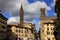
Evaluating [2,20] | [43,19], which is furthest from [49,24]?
[2,20]

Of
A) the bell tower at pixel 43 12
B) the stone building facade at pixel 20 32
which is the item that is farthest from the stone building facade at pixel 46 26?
the stone building facade at pixel 20 32

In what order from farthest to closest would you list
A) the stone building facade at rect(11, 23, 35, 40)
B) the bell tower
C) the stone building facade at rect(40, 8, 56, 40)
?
the stone building facade at rect(11, 23, 35, 40) → the bell tower → the stone building facade at rect(40, 8, 56, 40)

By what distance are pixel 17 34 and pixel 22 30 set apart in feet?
23.5

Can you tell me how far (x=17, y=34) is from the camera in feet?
494

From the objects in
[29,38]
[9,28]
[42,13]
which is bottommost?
[29,38]

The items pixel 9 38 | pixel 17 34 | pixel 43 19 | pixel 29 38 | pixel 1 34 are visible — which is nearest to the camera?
pixel 1 34

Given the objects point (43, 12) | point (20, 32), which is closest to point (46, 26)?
point (43, 12)

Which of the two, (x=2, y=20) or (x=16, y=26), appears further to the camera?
(x=16, y=26)

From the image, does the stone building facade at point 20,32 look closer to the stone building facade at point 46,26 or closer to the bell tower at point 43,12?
the stone building facade at point 46,26

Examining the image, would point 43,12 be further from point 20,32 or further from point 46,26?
point 20,32

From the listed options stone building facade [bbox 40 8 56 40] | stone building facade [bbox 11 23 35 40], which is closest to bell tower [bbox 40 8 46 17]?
stone building facade [bbox 40 8 56 40]

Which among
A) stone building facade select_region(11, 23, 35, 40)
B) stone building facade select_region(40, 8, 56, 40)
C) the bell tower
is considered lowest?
stone building facade select_region(11, 23, 35, 40)

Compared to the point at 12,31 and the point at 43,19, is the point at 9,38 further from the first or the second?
the point at 43,19

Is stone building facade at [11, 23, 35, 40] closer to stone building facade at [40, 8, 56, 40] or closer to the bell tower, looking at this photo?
stone building facade at [40, 8, 56, 40]
